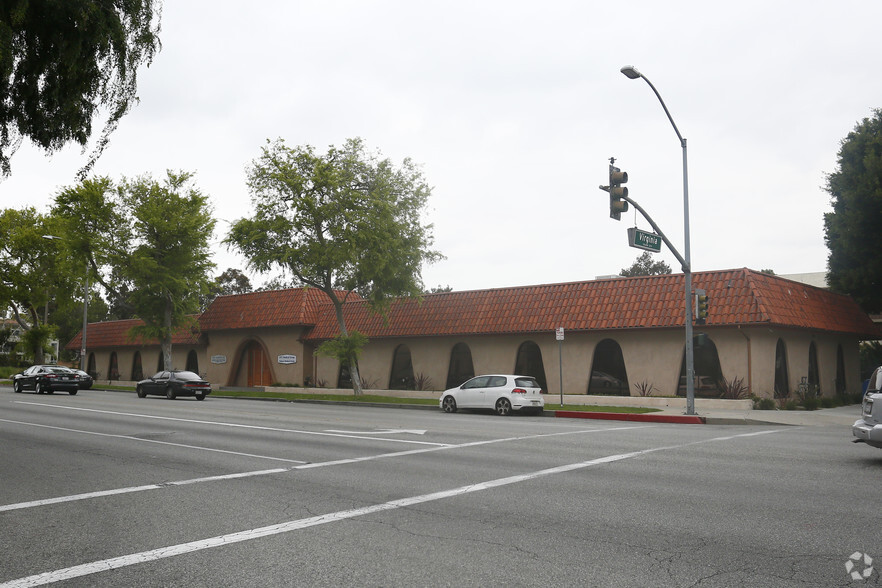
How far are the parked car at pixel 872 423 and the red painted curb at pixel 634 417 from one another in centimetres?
935

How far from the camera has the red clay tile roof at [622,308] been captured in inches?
1015

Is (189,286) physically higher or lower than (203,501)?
higher

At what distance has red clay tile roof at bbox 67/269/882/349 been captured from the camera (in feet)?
85.1

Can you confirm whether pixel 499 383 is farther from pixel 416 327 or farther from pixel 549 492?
pixel 549 492

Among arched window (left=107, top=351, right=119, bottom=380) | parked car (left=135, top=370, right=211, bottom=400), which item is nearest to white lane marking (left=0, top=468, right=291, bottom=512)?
parked car (left=135, top=370, right=211, bottom=400)

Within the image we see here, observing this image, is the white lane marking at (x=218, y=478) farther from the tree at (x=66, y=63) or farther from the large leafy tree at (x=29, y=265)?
the large leafy tree at (x=29, y=265)

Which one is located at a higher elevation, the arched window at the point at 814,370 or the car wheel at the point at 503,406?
the arched window at the point at 814,370

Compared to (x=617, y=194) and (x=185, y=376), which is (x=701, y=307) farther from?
(x=185, y=376)

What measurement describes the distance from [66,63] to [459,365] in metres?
25.0

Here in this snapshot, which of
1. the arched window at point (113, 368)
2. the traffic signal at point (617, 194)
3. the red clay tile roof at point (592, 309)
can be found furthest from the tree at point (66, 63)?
the arched window at point (113, 368)

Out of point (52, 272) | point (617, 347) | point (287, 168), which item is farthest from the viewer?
point (52, 272)

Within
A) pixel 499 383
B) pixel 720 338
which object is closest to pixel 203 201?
pixel 499 383

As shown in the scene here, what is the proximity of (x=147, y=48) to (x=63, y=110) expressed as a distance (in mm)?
1586

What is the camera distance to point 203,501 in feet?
27.3
